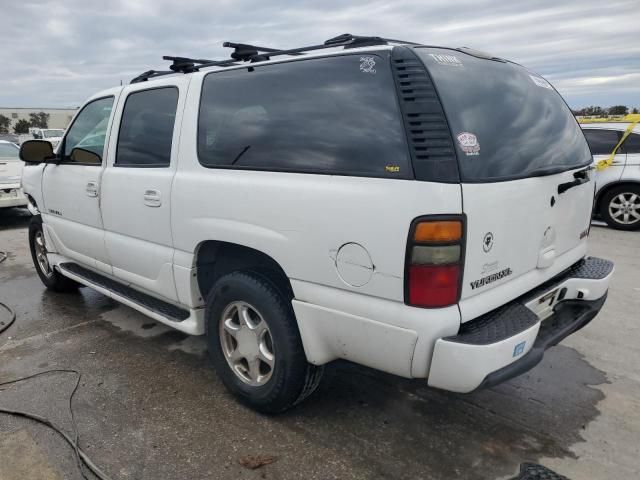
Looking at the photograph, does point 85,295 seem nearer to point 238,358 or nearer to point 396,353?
point 238,358

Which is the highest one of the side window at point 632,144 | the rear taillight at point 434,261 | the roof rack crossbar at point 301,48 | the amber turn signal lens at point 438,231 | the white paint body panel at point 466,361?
the roof rack crossbar at point 301,48

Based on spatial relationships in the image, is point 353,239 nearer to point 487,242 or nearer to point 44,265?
point 487,242

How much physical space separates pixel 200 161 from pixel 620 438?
2818 millimetres

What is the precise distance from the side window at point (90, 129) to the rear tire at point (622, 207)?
25.0ft

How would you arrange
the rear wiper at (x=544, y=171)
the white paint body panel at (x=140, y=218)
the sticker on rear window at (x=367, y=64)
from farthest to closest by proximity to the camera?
the white paint body panel at (x=140, y=218) < the rear wiper at (x=544, y=171) < the sticker on rear window at (x=367, y=64)

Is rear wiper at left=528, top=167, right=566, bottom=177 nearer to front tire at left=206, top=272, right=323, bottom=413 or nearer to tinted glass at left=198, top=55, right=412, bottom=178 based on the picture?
tinted glass at left=198, top=55, right=412, bottom=178

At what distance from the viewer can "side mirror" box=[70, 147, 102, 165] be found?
13.1 feet

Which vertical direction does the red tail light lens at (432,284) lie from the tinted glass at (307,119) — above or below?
Answer: below

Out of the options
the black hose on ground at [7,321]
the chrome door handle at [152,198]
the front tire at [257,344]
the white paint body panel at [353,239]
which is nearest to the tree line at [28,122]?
the black hose on ground at [7,321]

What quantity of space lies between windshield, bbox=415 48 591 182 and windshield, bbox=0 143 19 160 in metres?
10.6

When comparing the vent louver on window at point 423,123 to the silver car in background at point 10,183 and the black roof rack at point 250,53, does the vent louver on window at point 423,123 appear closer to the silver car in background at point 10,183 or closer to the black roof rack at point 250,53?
the black roof rack at point 250,53

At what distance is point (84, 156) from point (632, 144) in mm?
8035

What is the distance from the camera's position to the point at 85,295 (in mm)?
5359

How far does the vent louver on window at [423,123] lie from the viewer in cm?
211
